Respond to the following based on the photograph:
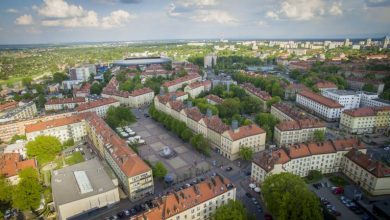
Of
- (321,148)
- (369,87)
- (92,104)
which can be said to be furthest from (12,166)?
(369,87)

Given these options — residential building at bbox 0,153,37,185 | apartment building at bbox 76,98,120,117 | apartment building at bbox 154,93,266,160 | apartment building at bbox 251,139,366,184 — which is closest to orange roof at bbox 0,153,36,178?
residential building at bbox 0,153,37,185

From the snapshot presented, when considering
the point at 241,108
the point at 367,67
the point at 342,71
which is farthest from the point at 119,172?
the point at 367,67

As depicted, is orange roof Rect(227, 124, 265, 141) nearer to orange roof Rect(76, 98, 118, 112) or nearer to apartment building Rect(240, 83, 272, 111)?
apartment building Rect(240, 83, 272, 111)

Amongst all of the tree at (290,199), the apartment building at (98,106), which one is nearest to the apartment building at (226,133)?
the tree at (290,199)

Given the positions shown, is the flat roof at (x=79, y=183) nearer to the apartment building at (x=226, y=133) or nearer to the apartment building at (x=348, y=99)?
the apartment building at (x=226, y=133)

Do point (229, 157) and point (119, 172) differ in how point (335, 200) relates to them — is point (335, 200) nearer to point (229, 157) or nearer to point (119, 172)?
point (229, 157)

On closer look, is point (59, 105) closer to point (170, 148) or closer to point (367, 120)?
point (170, 148)
